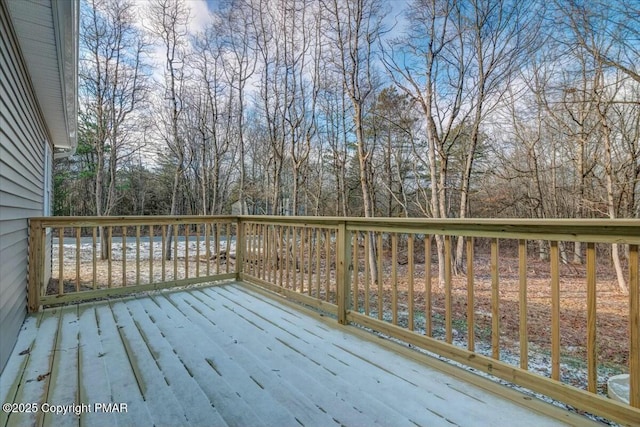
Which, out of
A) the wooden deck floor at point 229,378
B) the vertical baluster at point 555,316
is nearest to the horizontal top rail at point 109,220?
the wooden deck floor at point 229,378

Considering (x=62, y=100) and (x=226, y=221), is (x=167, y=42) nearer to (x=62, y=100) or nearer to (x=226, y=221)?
(x=62, y=100)

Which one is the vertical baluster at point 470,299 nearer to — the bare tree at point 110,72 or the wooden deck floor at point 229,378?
the wooden deck floor at point 229,378

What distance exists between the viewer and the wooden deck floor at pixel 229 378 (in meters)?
1.61

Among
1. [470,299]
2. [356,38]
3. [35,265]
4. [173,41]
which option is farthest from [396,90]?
[35,265]

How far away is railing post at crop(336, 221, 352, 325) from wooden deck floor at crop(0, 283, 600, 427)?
0.17 meters

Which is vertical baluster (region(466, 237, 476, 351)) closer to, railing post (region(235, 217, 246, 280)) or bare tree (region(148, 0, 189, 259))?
railing post (region(235, 217, 246, 280))

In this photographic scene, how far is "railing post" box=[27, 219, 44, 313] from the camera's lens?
3.27 metres

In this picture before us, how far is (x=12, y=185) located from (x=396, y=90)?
965 centimetres

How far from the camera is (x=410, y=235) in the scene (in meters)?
2.43

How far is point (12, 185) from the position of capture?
2.61 metres

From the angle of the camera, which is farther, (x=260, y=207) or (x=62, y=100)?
(x=260, y=207)

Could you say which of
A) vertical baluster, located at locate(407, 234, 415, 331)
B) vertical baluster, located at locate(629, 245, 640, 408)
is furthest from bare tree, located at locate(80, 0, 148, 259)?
vertical baluster, located at locate(629, 245, 640, 408)

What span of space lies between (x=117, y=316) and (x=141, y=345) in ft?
3.03

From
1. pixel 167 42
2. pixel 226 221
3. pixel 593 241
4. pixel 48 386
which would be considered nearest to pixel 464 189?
pixel 226 221
